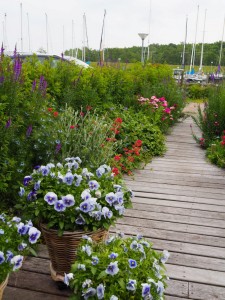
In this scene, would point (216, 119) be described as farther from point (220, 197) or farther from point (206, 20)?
point (206, 20)

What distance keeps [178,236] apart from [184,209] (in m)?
0.69

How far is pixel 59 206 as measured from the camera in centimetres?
229

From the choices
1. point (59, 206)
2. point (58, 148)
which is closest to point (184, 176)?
point (58, 148)

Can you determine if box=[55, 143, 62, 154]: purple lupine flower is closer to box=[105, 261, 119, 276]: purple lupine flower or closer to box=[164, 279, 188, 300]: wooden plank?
box=[164, 279, 188, 300]: wooden plank

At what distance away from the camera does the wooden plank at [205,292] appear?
2490 mm

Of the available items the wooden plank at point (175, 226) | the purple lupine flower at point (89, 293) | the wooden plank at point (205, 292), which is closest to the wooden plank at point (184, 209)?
the wooden plank at point (175, 226)

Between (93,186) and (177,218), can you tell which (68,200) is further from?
(177,218)

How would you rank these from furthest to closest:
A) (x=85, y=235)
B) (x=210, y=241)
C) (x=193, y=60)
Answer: (x=193, y=60), (x=210, y=241), (x=85, y=235)

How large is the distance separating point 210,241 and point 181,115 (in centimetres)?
771

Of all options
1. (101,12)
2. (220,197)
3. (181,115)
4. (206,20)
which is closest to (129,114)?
(220,197)

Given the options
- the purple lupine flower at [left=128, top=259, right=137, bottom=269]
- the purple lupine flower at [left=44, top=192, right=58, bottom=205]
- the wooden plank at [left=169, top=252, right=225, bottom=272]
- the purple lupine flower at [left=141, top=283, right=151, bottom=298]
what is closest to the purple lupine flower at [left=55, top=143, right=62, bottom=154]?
the purple lupine flower at [left=44, top=192, right=58, bottom=205]

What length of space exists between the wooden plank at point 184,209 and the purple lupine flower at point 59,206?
1820 millimetres

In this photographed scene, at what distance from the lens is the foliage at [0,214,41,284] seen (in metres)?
1.81

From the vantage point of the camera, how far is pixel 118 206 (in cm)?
243
